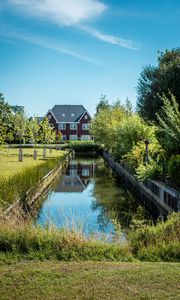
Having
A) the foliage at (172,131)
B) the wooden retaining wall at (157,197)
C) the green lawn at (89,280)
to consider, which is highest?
the foliage at (172,131)

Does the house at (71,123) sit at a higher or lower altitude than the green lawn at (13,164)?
higher

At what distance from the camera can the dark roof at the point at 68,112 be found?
310ft

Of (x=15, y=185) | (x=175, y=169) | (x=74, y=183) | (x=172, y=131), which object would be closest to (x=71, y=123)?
(x=74, y=183)

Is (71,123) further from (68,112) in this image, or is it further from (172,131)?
(172,131)

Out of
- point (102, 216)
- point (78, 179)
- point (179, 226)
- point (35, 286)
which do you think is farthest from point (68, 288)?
point (78, 179)

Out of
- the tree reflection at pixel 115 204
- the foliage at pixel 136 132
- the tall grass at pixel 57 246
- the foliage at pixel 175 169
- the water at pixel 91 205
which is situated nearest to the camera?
the tall grass at pixel 57 246

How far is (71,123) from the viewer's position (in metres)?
94.5

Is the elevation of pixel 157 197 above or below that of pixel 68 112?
below

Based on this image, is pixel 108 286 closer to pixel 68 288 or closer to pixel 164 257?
pixel 68 288

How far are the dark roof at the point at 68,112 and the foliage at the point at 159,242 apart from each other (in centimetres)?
8615

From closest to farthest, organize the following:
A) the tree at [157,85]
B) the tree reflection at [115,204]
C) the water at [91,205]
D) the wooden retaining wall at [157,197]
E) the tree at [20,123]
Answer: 1. the wooden retaining wall at [157,197]
2. the water at [91,205]
3. the tree reflection at [115,204]
4. the tree at [157,85]
5. the tree at [20,123]

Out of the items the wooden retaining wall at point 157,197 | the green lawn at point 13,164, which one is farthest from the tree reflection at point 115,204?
the green lawn at point 13,164

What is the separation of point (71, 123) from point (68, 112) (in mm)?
3064

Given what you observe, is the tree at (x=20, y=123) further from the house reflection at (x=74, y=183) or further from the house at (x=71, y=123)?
the house at (x=71, y=123)
